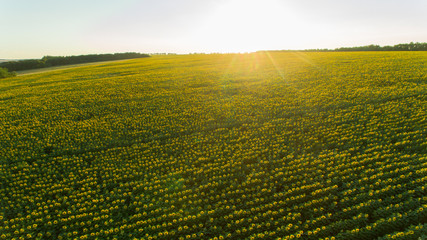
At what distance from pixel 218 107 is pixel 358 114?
13.4 metres

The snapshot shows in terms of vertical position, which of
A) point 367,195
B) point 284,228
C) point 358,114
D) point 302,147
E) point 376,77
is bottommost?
point 284,228

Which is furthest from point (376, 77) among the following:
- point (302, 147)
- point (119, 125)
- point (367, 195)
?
point (119, 125)

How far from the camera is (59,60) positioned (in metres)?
75.4

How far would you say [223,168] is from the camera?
12.8 meters

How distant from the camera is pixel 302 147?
1429cm

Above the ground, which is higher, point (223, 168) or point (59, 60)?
point (59, 60)

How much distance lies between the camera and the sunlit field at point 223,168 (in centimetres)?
925

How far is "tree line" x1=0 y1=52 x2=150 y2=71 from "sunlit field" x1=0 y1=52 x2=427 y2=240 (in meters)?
58.9

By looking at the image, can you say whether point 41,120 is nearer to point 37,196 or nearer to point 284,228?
point 37,196

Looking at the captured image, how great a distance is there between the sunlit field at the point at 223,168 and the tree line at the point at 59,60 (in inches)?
2320

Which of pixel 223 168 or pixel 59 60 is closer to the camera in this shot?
pixel 223 168

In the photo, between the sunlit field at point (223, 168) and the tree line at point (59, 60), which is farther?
the tree line at point (59, 60)

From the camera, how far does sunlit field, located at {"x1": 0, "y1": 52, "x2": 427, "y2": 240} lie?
30.3 feet

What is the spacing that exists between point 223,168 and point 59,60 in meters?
89.2
